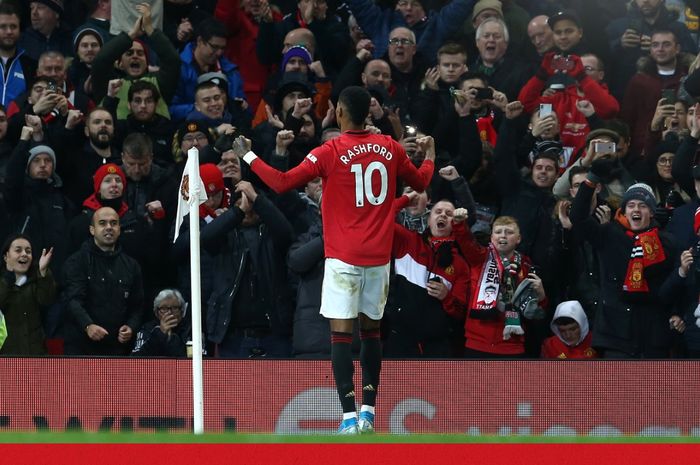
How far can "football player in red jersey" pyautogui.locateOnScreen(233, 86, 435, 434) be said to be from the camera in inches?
427

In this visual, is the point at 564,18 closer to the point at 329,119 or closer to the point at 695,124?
the point at 695,124

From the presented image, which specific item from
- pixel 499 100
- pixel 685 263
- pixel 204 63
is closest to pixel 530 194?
pixel 499 100

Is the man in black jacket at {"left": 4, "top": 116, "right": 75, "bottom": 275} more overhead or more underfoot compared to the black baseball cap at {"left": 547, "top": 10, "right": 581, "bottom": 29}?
more underfoot

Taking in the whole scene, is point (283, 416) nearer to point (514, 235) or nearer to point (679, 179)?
point (514, 235)

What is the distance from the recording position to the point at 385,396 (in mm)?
12344

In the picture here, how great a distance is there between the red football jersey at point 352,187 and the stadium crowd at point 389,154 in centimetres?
189

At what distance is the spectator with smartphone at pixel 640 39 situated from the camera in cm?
1714

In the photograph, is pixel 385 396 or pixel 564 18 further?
pixel 564 18

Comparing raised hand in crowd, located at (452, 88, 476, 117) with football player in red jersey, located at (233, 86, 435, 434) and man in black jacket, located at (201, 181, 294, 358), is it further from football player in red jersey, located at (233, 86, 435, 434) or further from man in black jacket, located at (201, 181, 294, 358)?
football player in red jersey, located at (233, 86, 435, 434)

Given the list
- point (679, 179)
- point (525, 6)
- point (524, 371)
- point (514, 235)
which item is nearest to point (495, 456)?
point (524, 371)

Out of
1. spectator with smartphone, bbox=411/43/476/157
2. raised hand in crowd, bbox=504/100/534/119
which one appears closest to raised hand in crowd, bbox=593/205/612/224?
raised hand in crowd, bbox=504/100/534/119

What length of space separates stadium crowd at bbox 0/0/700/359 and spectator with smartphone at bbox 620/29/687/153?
2 cm

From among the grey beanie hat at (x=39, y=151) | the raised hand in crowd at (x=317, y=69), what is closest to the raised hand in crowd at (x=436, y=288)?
the raised hand in crowd at (x=317, y=69)

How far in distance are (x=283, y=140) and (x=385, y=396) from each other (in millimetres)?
3058
